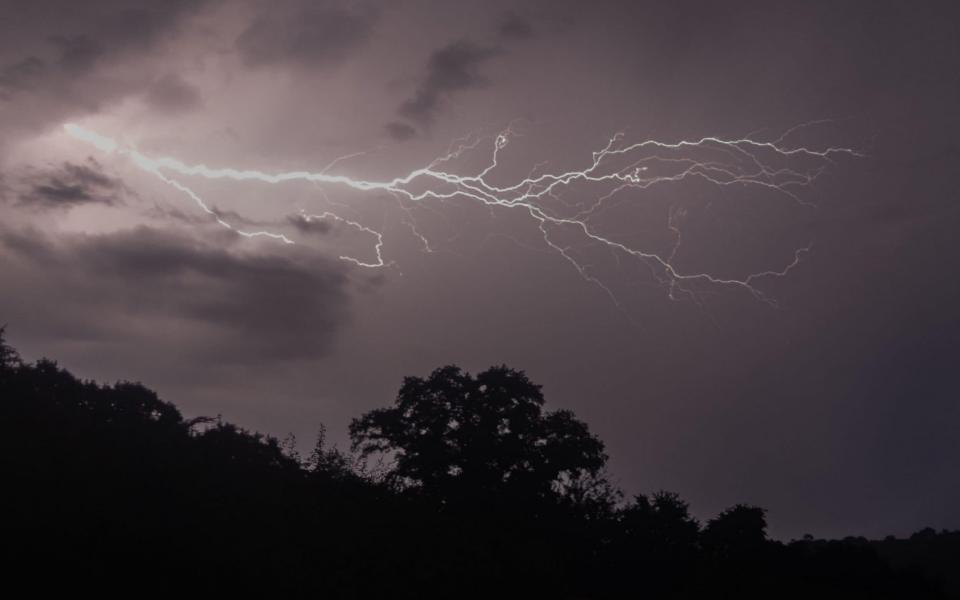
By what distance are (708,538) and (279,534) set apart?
18.5 m

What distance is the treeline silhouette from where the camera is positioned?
934 centimetres

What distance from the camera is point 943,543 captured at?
46344 millimetres

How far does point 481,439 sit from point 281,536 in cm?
1807

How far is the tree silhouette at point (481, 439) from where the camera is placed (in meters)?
28.2

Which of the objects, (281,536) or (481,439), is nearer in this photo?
(281,536)

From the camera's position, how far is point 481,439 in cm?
2886

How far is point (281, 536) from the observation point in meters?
11.1

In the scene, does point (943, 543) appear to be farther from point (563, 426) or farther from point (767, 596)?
point (767, 596)

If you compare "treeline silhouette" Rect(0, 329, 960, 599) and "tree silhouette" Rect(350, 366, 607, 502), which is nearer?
"treeline silhouette" Rect(0, 329, 960, 599)

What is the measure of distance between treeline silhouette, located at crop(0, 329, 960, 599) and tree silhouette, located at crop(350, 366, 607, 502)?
262 cm

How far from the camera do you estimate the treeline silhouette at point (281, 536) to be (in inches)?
368

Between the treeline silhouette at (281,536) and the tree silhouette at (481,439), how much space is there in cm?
262

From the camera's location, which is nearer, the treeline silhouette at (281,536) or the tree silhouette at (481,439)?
the treeline silhouette at (281,536)

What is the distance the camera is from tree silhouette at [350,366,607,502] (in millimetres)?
28203
